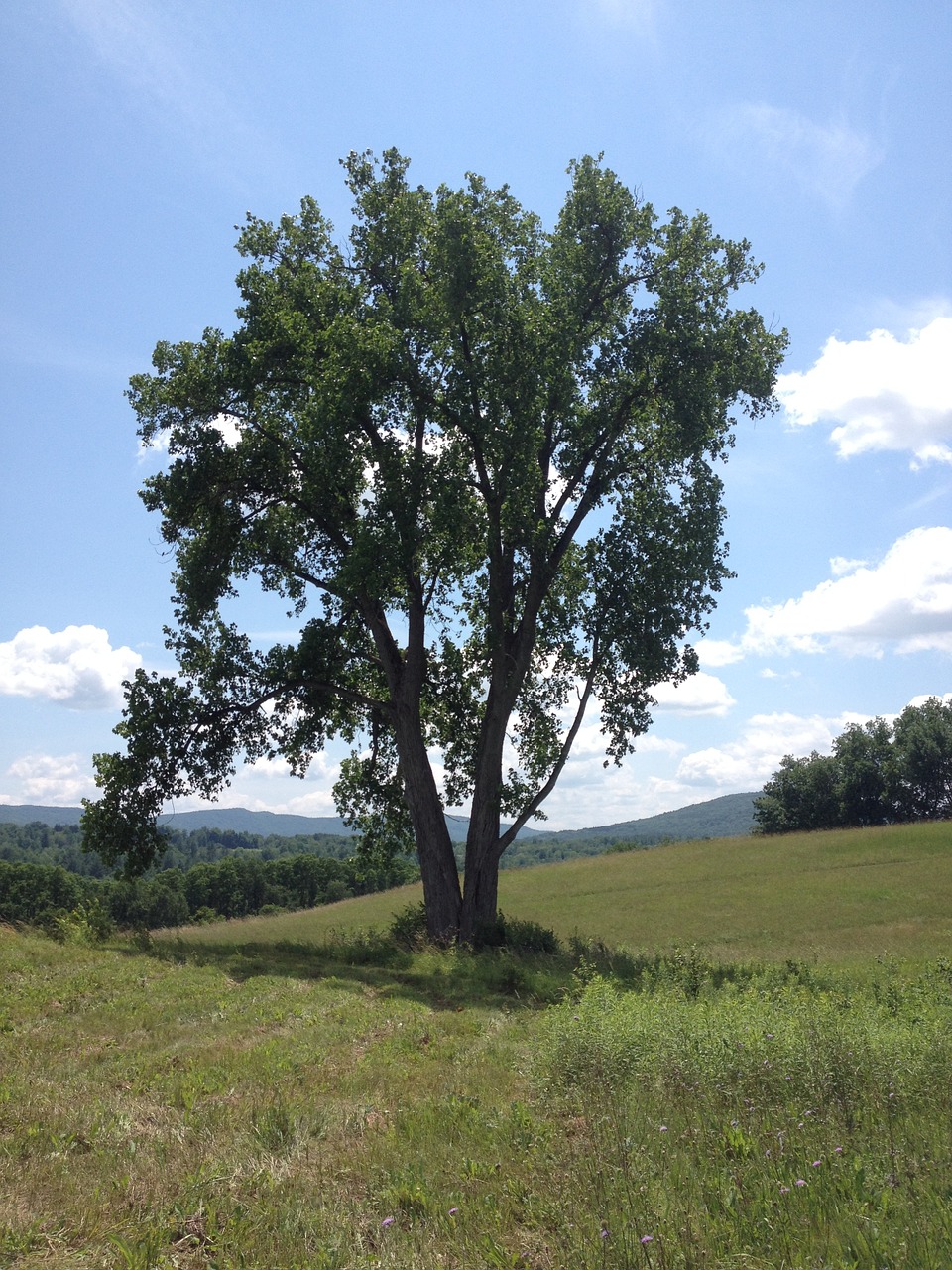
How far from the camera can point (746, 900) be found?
39.4 m

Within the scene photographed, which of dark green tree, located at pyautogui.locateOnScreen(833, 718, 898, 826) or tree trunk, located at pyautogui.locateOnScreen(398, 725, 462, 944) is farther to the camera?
dark green tree, located at pyautogui.locateOnScreen(833, 718, 898, 826)

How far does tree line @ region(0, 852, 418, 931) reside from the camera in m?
85.7

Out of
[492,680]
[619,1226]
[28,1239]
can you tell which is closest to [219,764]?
[492,680]

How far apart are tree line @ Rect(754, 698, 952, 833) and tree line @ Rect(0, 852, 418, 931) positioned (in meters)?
50.7

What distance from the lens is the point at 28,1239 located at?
4.92 meters

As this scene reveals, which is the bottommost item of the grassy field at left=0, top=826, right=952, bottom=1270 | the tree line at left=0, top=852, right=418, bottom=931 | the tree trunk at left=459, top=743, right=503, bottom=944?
the tree line at left=0, top=852, right=418, bottom=931

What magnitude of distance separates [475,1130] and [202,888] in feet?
364

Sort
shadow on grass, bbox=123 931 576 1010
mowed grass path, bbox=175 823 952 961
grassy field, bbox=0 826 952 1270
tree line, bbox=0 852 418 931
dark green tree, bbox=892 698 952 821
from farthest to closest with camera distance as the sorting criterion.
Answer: dark green tree, bbox=892 698 952 821
tree line, bbox=0 852 418 931
mowed grass path, bbox=175 823 952 961
shadow on grass, bbox=123 931 576 1010
grassy field, bbox=0 826 952 1270

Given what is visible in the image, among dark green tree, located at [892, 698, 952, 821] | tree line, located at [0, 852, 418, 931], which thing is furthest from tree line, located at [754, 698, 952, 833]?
tree line, located at [0, 852, 418, 931]

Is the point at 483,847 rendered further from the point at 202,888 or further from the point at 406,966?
the point at 202,888

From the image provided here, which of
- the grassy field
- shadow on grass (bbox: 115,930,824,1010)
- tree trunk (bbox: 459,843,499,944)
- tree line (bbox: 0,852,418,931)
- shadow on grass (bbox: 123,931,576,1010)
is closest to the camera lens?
the grassy field

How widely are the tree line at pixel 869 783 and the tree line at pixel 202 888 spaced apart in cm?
5067

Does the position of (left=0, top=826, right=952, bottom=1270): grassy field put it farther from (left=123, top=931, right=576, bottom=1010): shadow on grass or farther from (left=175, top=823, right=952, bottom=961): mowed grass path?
(left=175, top=823, right=952, bottom=961): mowed grass path

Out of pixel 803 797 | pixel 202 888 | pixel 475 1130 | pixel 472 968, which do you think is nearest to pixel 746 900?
pixel 472 968
